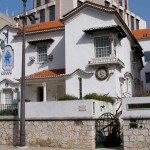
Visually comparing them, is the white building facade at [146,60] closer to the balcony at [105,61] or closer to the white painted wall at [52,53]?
the white painted wall at [52,53]

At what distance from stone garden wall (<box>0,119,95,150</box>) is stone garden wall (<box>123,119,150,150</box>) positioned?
2009 millimetres

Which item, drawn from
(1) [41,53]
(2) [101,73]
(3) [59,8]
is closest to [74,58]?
(2) [101,73]

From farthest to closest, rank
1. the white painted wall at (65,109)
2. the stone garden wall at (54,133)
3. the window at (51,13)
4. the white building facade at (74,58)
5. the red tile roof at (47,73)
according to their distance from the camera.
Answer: the window at (51,13) → the red tile roof at (47,73) → the white building facade at (74,58) → the white painted wall at (65,109) → the stone garden wall at (54,133)

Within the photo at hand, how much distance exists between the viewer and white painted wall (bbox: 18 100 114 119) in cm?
1753

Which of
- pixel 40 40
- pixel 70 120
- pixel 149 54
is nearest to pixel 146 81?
pixel 149 54

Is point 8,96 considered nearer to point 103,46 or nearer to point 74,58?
point 74,58

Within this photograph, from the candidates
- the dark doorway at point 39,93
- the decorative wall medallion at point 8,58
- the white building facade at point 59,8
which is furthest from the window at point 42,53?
the white building facade at point 59,8

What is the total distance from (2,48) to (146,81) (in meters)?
23.6

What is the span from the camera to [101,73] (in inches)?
955

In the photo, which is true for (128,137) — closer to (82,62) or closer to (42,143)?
(42,143)

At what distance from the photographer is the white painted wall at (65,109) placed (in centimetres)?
1753

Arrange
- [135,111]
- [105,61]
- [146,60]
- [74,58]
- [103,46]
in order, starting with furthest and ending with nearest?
[146,60]
[74,58]
[103,46]
[105,61]
[135,111]

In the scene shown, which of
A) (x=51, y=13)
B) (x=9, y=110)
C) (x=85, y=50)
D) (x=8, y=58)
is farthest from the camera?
(x=51, y=13)

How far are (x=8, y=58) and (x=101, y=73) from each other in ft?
32.8
